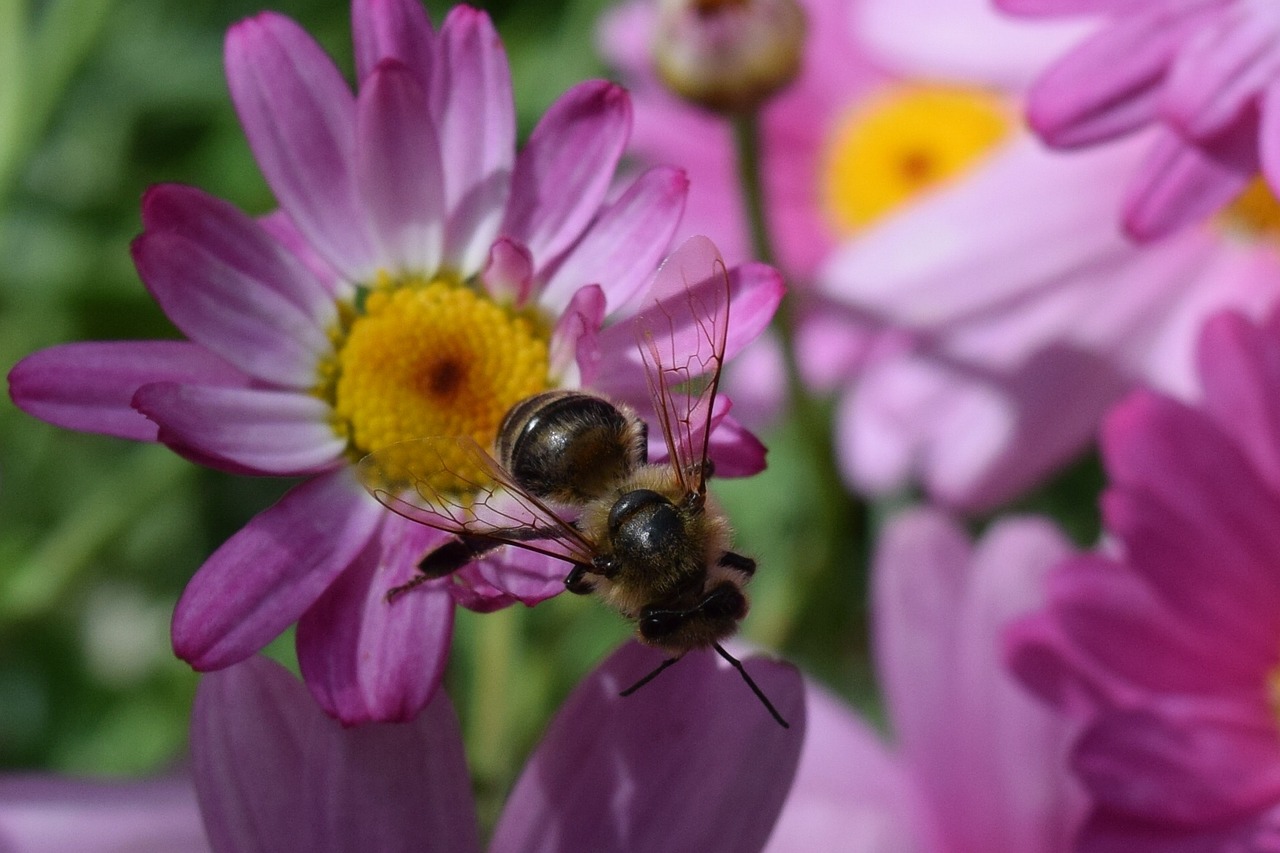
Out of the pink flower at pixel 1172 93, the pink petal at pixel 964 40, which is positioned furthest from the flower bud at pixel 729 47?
the pink petal at pixel 964 40

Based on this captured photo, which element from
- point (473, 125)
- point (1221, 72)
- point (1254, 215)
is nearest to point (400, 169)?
point (473, 125)

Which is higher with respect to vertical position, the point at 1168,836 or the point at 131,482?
the point at 1168,836

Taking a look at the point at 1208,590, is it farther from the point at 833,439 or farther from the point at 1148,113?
the point at 833,439

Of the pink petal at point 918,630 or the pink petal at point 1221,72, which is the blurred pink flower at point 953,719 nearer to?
the pink petal at point 918,630

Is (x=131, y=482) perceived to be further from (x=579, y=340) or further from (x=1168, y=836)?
(x=1168, y=836)

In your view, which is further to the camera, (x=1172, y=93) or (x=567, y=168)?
(x=1172, y=93)

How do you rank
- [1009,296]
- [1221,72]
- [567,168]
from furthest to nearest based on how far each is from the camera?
[1009,296]
[1221,72]
[567,168]
